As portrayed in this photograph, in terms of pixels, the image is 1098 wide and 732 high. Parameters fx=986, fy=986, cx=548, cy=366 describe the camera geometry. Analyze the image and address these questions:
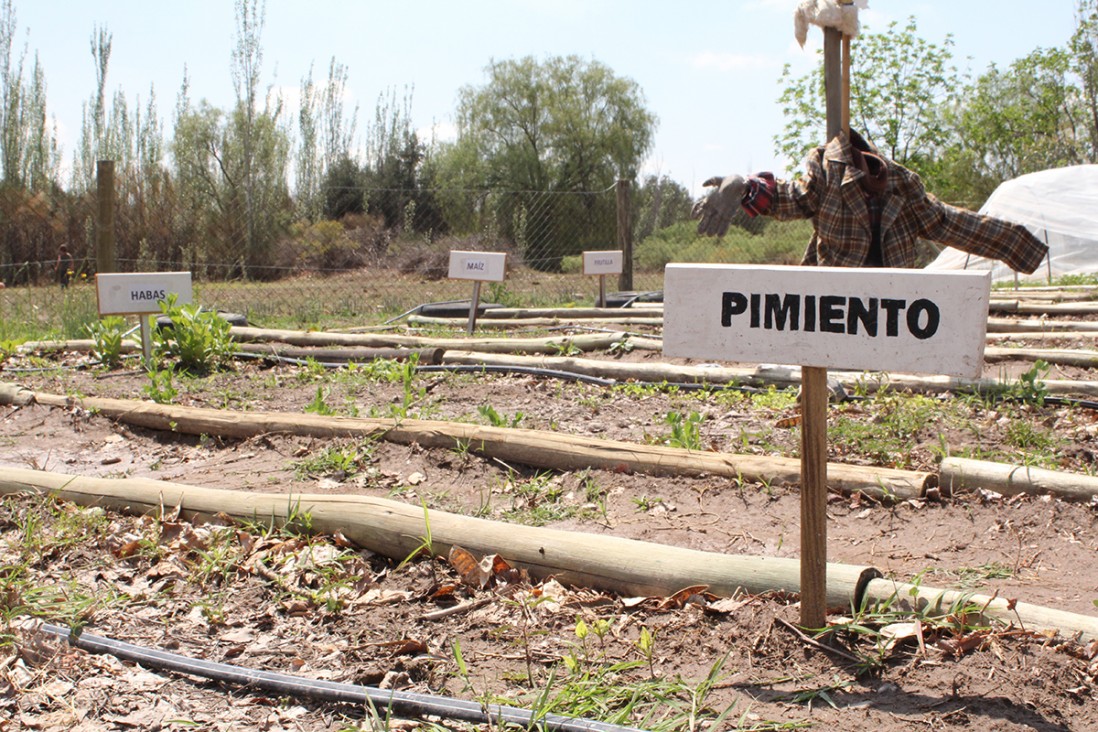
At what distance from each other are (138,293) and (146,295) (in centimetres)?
6

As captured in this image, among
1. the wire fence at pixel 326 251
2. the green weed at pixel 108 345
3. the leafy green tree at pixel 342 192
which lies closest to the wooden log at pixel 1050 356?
the green weed at pixel 108 345

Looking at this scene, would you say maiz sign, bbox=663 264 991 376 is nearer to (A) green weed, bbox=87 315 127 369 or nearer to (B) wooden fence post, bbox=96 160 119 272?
(A) green weed, bbox=87 315 127 369

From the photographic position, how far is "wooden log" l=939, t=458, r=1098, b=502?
3719mm

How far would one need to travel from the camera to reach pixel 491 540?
3.29m

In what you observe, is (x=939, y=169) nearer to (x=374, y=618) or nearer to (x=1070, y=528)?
(x=1070, y=528)

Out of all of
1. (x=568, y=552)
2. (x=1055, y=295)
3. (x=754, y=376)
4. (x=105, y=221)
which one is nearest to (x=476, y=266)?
(x=105, y=221)

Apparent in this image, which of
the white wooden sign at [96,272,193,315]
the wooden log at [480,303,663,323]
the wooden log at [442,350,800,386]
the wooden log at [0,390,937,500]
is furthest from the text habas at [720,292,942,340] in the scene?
the wooden log at [480,303,663,323]

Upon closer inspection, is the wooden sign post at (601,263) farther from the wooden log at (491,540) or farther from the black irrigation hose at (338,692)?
the black irrigation hose at (338,692)

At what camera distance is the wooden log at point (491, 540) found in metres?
2.94

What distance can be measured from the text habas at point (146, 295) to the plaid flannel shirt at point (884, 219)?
455cm

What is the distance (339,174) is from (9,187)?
572 centimetres

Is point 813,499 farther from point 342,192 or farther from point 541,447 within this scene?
point 342,192

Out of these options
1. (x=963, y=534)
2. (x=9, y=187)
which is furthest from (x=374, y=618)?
(x=9, y=187)

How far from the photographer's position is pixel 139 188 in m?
15.7
